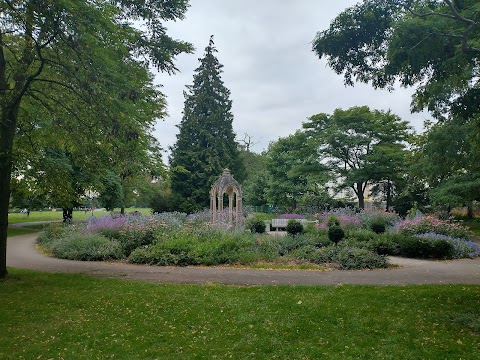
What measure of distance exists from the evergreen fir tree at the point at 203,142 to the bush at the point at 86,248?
51.6 feet

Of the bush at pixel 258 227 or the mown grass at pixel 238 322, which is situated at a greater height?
the bush at pixel 258 227

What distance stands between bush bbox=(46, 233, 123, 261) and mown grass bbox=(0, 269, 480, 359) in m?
4.12

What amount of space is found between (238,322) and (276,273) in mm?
4091

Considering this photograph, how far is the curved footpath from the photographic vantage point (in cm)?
835

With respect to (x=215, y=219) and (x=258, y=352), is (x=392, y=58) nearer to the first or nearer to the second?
(x=258, y=352)

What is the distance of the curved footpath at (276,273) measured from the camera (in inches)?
329

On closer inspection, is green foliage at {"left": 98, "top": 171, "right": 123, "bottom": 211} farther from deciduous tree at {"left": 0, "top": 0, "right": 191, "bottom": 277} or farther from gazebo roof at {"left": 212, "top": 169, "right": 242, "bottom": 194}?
deciduous tree at {"left": 0, "top": 0, "right": 191, "bottom": 277}

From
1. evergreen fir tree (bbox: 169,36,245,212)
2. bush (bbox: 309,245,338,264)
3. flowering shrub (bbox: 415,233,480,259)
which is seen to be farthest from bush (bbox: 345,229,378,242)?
evergreen fir tree (bbox: 169,36,245,212)

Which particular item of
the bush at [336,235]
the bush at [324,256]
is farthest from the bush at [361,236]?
the bush at [324,256]

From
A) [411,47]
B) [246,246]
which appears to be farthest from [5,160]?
[411,47]

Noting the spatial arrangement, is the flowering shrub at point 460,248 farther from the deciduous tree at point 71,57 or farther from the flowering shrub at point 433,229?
the deciduous tree at point 71,57

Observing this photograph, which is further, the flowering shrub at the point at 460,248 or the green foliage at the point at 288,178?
the green foliage at the point at 288,178

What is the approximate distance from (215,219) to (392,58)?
523 inches

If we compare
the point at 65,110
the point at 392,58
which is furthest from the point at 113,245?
Result: the point at 392,58
